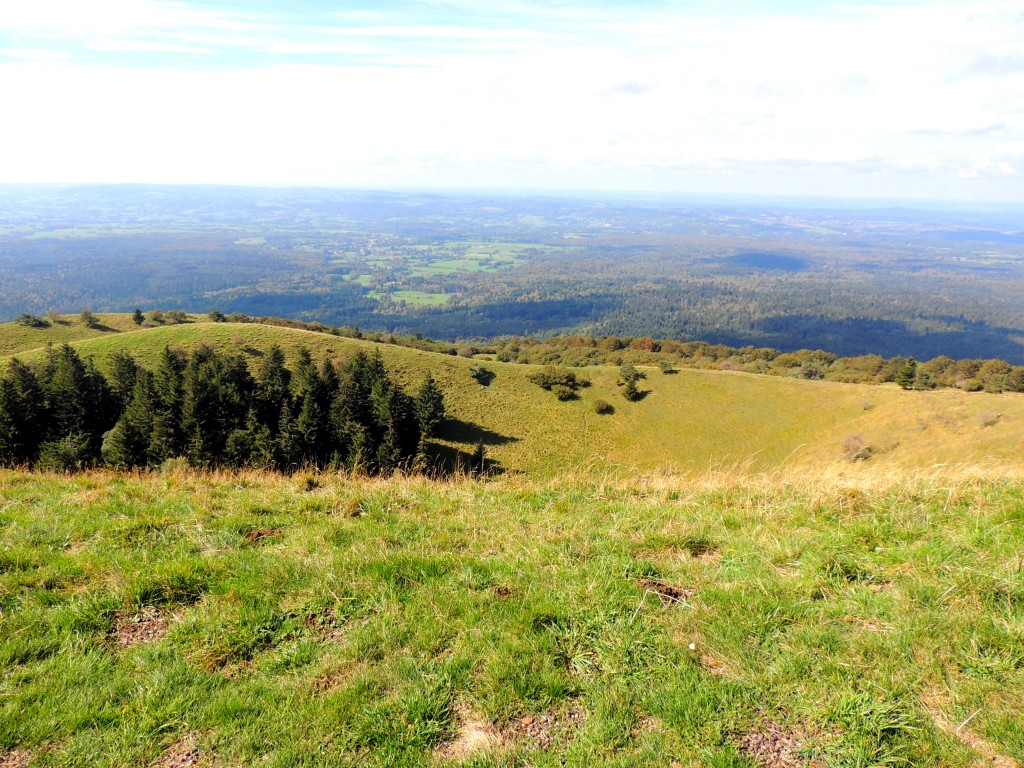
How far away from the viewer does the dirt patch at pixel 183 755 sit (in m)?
3.40

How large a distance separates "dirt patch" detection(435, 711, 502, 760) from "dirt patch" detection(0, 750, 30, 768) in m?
2.96

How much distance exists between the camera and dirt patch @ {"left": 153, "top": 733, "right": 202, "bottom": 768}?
3400mm

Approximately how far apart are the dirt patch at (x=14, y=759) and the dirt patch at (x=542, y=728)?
3.46 metres

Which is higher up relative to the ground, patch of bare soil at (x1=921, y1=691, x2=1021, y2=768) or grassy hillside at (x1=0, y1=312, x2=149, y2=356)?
patch of bare soil at (x1=921, y1=691, x2=1021, y2=768)

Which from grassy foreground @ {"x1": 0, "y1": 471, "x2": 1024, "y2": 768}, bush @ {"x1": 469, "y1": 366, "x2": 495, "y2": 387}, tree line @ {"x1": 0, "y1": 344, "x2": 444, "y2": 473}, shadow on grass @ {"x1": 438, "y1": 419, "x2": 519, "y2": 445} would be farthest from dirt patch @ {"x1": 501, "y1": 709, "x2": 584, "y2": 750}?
bush @ {"x1": 469, "y1": 366, "x2": 495, "y2": 387}

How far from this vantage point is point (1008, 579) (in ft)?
15.5

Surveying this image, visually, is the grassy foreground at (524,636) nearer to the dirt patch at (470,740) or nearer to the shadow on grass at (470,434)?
the dirt patch at (470,740)

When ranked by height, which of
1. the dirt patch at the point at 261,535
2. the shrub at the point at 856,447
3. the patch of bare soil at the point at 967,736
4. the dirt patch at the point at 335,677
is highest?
the patch of bare soil at the point at 967,736

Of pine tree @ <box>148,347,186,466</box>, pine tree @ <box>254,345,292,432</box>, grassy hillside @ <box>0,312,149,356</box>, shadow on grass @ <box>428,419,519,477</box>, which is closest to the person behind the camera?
pine tree @ <box>148,347,186,466</box>

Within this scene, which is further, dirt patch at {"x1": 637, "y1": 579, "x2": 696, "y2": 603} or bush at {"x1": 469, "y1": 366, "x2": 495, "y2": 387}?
bush at {"x1": 469, "y1": 366, "x2": 495, "y2": 387}

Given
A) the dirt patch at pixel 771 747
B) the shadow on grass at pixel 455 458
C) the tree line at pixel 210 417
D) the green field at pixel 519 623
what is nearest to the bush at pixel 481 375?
the tree line at pixel 210 417

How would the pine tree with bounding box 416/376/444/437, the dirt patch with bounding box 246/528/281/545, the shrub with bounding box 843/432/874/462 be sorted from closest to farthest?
the dirt patch with bounding box 246/528/281/545 → the shrub with bounding box 843/432/874/462 → the pine tree with bounding box 416/376/444/437

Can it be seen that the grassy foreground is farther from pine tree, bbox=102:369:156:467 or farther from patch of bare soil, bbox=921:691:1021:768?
pine tree, bbox=102:369:156:467

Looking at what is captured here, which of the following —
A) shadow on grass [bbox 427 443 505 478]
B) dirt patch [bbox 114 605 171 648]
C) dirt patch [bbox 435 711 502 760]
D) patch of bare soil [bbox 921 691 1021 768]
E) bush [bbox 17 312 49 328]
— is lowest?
shadow on grass [bbox 427 443 505 478]
